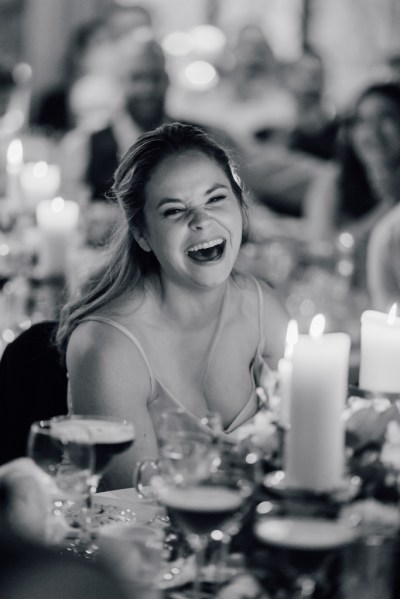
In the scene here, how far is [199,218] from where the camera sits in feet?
7.52

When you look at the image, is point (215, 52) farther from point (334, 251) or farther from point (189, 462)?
point (189, 462)

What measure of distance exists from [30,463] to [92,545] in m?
0.19

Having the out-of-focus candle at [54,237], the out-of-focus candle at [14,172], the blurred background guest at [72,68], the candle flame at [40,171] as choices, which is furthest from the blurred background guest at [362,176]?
the out-of-focus candle at [54,237]

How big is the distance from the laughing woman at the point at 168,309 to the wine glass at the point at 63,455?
2.02 feet

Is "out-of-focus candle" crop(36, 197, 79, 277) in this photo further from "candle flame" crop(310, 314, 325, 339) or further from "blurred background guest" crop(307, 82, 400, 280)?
"blurred background guest" crop(307, 82, 400, 280)

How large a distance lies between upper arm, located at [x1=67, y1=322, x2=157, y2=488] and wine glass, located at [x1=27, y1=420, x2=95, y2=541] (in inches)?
27.9

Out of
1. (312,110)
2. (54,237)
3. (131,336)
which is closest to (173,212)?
(131,336)

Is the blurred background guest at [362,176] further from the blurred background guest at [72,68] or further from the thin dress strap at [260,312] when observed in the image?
the thin dress strap at [260,312]

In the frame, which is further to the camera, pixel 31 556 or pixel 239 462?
pixel 239 462

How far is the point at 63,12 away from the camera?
27.5 feet

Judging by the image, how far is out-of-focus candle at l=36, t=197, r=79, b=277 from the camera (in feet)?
12.0

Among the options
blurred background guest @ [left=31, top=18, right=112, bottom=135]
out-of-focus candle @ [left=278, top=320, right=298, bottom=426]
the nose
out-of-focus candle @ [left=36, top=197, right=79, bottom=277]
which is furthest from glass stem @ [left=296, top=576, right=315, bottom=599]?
blurred background guest @ [left=31, top=18, right=112, bottom=135]

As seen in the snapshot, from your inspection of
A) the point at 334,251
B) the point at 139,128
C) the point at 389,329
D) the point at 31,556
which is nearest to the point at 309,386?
the point at 389,329

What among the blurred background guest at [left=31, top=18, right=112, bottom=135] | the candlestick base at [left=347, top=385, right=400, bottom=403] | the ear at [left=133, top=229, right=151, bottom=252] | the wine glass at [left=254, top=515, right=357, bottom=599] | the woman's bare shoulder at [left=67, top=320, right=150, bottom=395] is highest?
the blurred background guest at [left=31, top=18, right=112, bottom=135]
